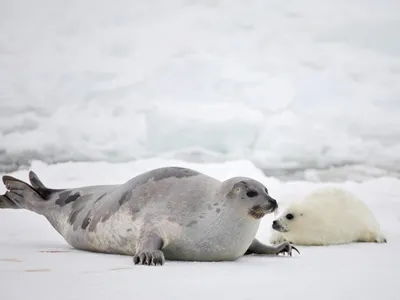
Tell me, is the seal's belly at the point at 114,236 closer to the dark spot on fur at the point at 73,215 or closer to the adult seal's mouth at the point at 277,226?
the dark spot on fur at the point at 73,215

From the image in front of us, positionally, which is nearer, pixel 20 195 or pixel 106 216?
pixel 106 216

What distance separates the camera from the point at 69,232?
8.27 feet

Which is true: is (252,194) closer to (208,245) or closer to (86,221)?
(208,245)

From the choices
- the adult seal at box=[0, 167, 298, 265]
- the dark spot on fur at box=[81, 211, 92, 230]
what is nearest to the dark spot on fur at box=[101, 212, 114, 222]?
the adult seal at box=[0, 167, 298, 265]

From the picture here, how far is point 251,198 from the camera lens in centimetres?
208

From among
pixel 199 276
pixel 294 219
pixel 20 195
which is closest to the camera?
pixel 199 276

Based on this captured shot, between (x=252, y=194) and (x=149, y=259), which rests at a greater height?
(x=252, y=194)

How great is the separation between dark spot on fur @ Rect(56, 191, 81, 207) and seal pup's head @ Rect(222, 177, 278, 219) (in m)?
0.80

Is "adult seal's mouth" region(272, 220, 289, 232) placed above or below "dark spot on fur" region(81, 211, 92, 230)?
below

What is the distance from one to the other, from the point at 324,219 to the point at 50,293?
179 centimetres

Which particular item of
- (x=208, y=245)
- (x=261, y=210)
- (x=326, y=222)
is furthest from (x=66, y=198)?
(x=326, y=222)

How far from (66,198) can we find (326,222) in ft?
3.74

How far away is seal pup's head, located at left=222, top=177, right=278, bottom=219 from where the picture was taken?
205 cm

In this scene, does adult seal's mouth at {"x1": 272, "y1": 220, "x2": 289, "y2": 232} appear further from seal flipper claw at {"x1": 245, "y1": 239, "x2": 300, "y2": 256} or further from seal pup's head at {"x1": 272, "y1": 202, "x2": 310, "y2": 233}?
seal flipper claw at {"x1": 245, "y1": 239, "x2": 300, "y2": 256}
